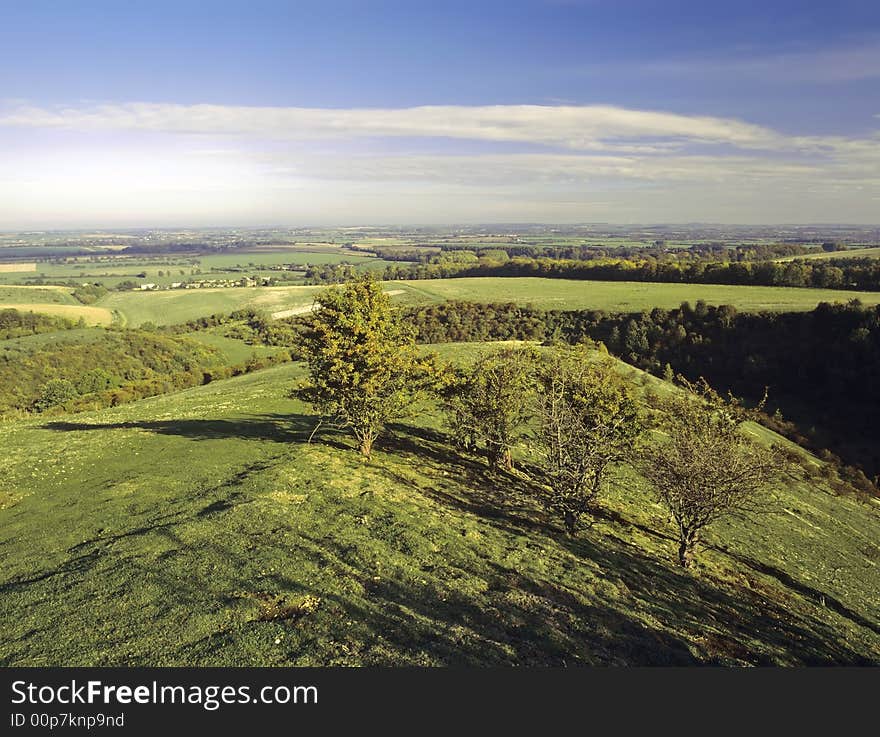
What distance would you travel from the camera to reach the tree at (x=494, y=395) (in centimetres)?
2425

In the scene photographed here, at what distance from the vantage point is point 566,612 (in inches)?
549

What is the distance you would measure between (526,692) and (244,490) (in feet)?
52.5

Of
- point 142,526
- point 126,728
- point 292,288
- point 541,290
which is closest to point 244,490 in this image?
point 142,526

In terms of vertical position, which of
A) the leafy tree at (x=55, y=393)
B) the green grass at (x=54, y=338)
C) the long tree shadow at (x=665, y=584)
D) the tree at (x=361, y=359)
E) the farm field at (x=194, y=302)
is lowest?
the leafy tree at (x=55, y=393)

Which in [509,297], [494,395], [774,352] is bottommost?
[774,352]

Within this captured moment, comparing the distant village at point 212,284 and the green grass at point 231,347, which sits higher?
the distant village at point 212,284

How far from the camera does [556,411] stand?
68.9 ft

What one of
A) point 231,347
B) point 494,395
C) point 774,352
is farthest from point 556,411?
point 231,347

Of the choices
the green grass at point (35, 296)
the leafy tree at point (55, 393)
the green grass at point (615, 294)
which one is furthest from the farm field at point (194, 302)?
the leafy tree at point (55, 393)

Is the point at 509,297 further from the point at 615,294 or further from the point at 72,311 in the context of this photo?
the point at 72,311

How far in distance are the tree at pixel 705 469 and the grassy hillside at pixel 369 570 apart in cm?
279

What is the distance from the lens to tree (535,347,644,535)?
20.5 metres

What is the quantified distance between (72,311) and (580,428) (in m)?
167

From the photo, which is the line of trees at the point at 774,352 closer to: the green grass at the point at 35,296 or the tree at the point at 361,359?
the tree at the point at 361,359
